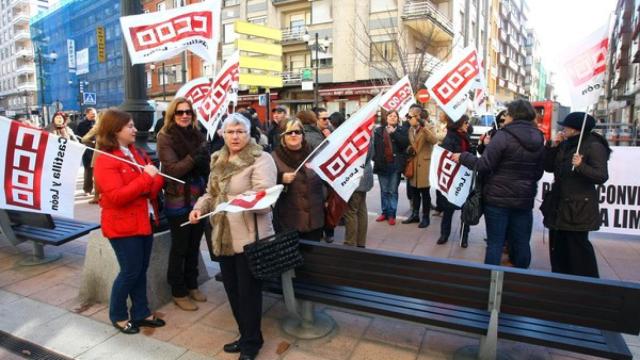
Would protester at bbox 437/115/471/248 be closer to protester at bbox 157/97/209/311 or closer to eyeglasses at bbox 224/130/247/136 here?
protester at bbox 157/97/209/311

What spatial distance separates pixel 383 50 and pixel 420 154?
24729mm

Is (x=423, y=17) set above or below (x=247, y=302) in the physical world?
above

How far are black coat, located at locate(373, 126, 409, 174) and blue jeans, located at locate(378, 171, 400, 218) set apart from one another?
101 millimetres

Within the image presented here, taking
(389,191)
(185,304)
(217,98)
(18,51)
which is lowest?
(185,304)

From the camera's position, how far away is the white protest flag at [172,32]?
420 centimetres

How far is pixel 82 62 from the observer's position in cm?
3484

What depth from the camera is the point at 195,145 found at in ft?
12.7

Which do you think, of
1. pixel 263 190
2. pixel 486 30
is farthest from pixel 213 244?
pixel 486 30

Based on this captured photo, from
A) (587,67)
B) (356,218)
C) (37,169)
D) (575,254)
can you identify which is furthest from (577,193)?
(37,169)

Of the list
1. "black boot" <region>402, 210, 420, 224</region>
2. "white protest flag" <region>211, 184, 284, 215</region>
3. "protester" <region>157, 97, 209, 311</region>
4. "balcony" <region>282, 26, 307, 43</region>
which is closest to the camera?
"white protest flag" <region>211, 184, 284, 215</region>

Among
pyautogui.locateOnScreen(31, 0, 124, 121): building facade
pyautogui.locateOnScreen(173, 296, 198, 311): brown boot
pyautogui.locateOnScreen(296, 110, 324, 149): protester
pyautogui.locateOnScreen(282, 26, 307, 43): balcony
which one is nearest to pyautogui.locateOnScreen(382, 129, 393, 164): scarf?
pyautogui.locateOnScreen(296, 110, 324, 149): protester

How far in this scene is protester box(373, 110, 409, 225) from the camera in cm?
677

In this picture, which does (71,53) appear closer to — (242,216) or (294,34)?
(294,34)

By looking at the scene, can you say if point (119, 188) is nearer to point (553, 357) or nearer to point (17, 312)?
point (17, 312)
